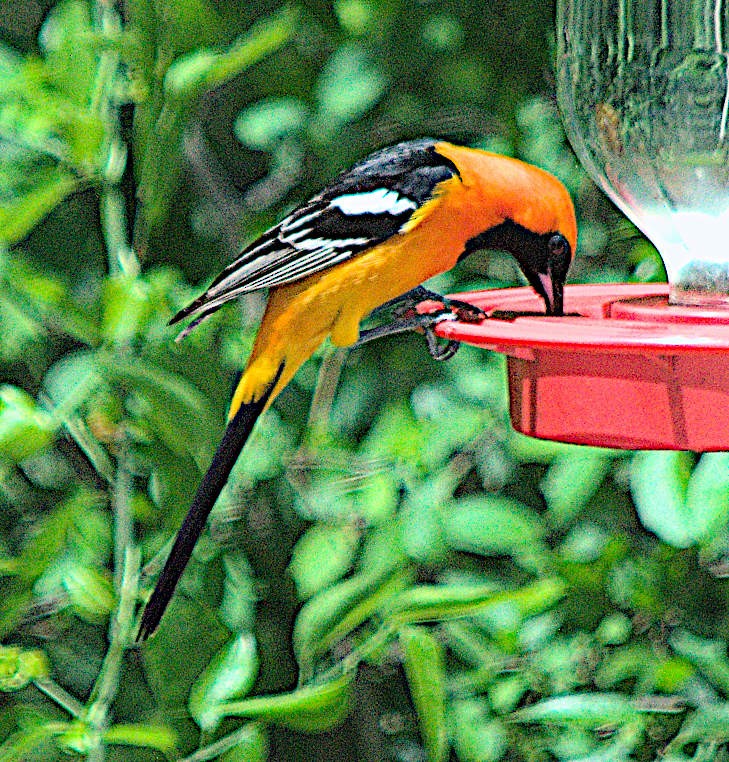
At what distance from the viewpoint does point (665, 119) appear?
1324mm

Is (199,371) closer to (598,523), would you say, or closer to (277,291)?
(277,291)

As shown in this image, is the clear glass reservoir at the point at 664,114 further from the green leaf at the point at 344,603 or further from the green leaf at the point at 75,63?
the green leaf at the point at 75,63

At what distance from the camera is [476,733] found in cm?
163

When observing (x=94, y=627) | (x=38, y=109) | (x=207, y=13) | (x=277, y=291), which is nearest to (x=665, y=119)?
(x=277, y=291)

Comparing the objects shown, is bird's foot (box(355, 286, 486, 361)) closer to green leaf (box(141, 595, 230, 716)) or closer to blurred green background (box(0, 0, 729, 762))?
blurred green background (box(0, 0, 729, 762))

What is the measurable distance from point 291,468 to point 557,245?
0.56m

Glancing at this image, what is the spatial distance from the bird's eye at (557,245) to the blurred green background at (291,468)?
0.98 ft

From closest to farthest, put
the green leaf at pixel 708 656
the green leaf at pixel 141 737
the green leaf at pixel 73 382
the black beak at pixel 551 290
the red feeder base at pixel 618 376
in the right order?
the red feeder base at pixel 618 376, the black beak at pixel 551 290, the green leaf at pixel 141 737, the green leaf at pixel 73 382, the green leaf at pixel 708 656

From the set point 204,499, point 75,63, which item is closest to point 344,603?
point 204,499

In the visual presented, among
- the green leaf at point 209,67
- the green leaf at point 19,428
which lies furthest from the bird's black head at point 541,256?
the green leaf at point 19,428

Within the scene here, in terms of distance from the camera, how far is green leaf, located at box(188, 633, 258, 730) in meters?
1.39

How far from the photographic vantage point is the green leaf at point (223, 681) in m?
1.39

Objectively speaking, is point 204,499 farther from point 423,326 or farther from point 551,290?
point 551,290

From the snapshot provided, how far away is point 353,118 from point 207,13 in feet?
0.97
